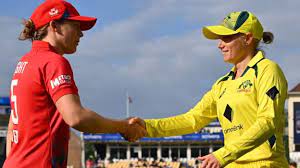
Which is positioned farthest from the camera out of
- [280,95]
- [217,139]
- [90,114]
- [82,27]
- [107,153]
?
[107,153]

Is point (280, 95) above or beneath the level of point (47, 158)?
above

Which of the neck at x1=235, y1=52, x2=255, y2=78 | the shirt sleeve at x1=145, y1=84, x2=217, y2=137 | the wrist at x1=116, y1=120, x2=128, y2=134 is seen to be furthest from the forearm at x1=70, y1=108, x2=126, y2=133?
the shirt sleeve at x1=145, y1=84, x2=217, y2=137

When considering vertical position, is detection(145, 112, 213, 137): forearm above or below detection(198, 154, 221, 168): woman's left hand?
above

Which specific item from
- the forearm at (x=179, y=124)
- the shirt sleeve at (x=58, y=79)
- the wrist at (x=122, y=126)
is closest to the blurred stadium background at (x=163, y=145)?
the forearm at (x=179, y=124)

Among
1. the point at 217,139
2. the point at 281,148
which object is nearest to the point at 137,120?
the point at 281,148

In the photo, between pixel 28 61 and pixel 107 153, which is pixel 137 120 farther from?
pixel 107 153

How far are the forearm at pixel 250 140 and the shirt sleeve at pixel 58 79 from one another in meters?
1.36

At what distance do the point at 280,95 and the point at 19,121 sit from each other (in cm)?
198

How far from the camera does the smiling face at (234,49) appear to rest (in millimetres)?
5770

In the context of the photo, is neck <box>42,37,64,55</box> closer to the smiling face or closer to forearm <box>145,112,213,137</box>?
the smiling face

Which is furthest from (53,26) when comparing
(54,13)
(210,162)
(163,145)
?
(163,145)

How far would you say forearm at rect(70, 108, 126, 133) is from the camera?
165 inches

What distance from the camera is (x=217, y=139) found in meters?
93.2

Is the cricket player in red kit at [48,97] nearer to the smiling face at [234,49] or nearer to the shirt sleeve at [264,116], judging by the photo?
the shirt sleeve at [264,116]
